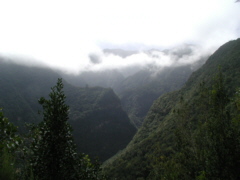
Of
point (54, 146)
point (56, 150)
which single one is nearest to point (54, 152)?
point (56, 150)

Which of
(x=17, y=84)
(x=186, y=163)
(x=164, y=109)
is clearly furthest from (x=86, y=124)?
(x=186, y=163)

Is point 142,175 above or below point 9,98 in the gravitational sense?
below

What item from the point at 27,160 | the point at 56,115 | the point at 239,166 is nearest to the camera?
the point at 27,160

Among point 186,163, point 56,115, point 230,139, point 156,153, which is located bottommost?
point 156,153

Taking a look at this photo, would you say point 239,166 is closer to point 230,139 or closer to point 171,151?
point 230,139

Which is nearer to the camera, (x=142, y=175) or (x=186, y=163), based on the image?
(x=186, y=163)

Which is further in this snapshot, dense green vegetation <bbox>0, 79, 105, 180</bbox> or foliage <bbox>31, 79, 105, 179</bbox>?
foliage <bbox>31, 79, 105, 179</bbox>

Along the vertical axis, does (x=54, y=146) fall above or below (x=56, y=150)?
above

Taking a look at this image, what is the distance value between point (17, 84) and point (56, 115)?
179 metres

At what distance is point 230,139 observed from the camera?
11203mm

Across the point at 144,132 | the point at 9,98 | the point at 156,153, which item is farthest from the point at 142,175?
the point at 9,98

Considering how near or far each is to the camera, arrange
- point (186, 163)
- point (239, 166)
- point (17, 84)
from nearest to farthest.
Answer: point (239, 166) < point (186, 163) < point (17, 84)

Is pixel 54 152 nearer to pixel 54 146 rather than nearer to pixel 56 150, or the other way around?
pixel 56 150

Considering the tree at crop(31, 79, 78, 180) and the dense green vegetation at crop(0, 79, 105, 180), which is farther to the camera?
the tree at crop(31, 79, 78, 180)
